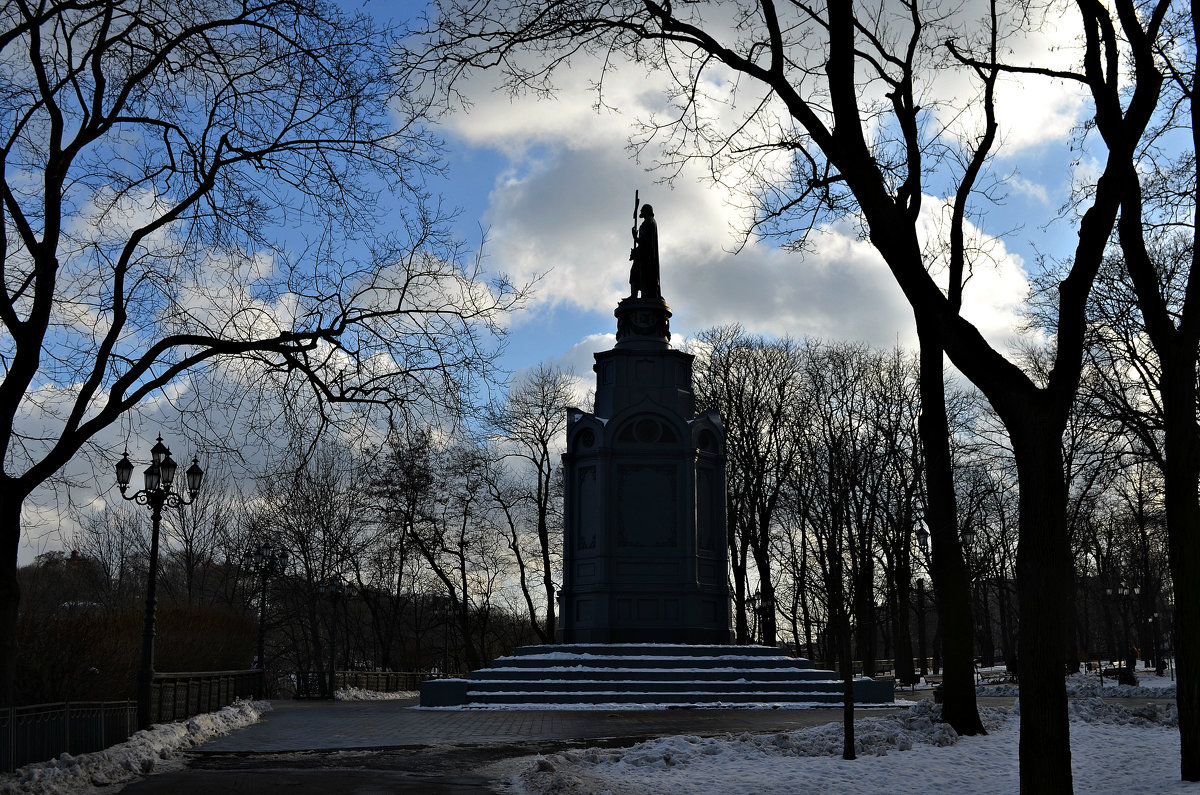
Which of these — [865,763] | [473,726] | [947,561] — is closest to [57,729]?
[473,726]

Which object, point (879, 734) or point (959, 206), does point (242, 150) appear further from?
point (879, 734)

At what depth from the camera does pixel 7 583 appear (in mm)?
10602

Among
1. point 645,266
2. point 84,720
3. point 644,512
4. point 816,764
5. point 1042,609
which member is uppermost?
point 645,266

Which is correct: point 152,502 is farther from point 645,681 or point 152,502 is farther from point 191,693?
point 645,681

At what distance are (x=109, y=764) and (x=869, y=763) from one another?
832cm

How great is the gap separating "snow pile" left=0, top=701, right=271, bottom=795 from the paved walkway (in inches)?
14.0

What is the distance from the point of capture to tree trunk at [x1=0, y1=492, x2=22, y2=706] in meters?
10.6

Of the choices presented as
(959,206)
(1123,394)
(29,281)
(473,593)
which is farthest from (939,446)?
(473,593)

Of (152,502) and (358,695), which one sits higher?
(152,502)

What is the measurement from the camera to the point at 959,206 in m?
14.0

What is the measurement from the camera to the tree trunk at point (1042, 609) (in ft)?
24.2

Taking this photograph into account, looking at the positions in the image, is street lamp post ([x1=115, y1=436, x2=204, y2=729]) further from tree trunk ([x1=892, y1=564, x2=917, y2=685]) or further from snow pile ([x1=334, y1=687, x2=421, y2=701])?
tree trunk ([x1=892, y1=564, x2=917, y2=685])

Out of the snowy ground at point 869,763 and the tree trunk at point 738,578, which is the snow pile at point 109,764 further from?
the tree trunk at point 738,578

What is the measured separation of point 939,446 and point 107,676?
40.7ft
